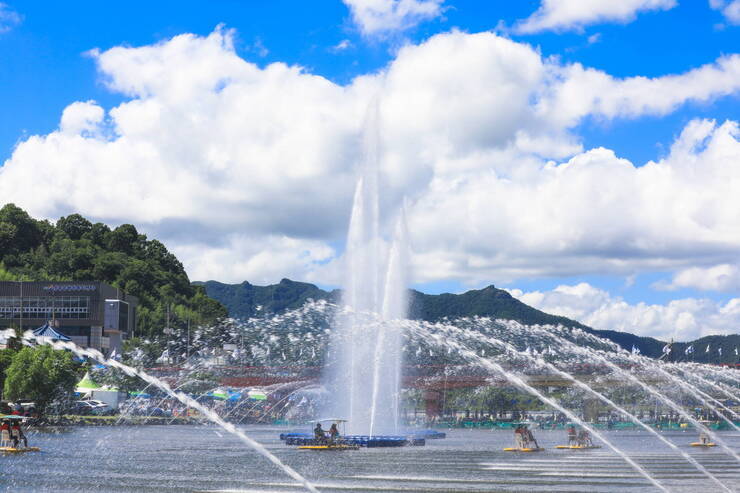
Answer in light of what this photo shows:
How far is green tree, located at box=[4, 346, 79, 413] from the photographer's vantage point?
121 metres

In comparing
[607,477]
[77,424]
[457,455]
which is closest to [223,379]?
[77,424]

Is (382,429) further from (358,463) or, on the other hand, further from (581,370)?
(581,370)

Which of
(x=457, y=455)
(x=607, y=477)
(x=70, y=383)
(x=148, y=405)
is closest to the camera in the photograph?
(x=607, y=477)

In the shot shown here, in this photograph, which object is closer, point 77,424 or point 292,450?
point 292,450

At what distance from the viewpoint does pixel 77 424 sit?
13462 centimetres

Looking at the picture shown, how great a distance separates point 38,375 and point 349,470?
72.1 meters

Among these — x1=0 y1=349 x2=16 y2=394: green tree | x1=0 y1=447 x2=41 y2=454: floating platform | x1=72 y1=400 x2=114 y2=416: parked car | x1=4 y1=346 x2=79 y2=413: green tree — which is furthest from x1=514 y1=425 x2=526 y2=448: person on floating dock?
x1=72 y1=400 x2=114 y2=416: parked car

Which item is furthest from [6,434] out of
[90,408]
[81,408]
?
[90,408]

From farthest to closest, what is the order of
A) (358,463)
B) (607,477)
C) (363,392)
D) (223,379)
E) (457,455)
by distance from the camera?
(223,379)
(363,392)
(457,455)
(358,463)
(607,477)

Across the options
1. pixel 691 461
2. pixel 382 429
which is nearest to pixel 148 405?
pixel 382 429

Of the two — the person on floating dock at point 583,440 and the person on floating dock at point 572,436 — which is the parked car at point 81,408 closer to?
the person on floating dock at point 572,436

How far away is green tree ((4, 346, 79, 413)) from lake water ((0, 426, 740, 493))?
33.8 meters

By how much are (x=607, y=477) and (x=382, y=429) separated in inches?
1500

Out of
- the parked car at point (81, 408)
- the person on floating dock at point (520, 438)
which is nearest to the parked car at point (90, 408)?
the parked car at point (81, 408)
